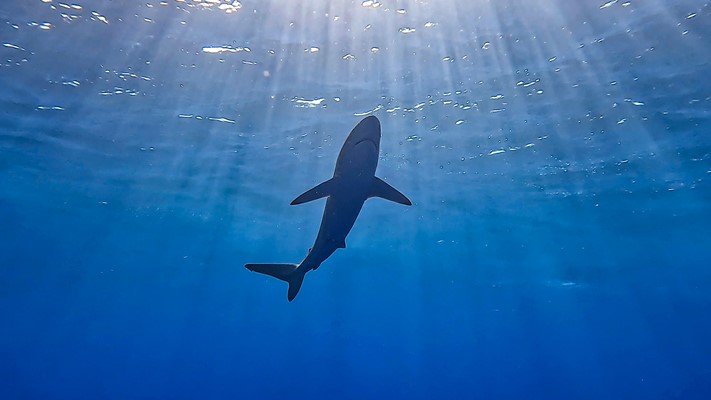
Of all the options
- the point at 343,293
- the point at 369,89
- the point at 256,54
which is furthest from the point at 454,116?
the point at 343,293

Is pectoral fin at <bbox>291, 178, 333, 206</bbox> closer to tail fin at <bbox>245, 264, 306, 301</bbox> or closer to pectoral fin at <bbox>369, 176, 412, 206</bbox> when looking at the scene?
pectoral fin at <bbox>369, 176, 412, 206</bbox>

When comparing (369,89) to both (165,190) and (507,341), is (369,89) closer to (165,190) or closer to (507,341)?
(165,190)

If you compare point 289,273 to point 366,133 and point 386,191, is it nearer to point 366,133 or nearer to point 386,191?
point 386,191

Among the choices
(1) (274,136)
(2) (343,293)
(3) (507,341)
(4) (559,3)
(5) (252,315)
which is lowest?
(3) (507,341)

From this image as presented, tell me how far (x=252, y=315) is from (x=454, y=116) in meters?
85.0

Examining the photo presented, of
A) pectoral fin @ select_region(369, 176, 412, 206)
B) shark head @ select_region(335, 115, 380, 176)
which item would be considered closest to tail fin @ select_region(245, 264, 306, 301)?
pectoral fin @ select_region(369, 176, 412, 206)

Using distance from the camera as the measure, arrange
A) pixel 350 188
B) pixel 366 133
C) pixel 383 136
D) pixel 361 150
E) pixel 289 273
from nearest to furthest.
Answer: pixel 366 133, pixel 361 150, pixel 350 188, pixel 289 273, pixel 383 136

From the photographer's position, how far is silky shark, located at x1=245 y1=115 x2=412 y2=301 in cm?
615

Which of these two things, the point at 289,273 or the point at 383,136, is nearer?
the point at 289,273

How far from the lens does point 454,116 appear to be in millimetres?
18188

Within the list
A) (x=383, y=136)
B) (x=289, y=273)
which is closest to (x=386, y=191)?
(x=289, y=273)

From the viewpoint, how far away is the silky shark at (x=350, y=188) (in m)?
6.15

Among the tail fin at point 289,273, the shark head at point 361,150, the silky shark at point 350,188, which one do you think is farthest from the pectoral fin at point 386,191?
the tail fin at point 289,273

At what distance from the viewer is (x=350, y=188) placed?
6.80 m
